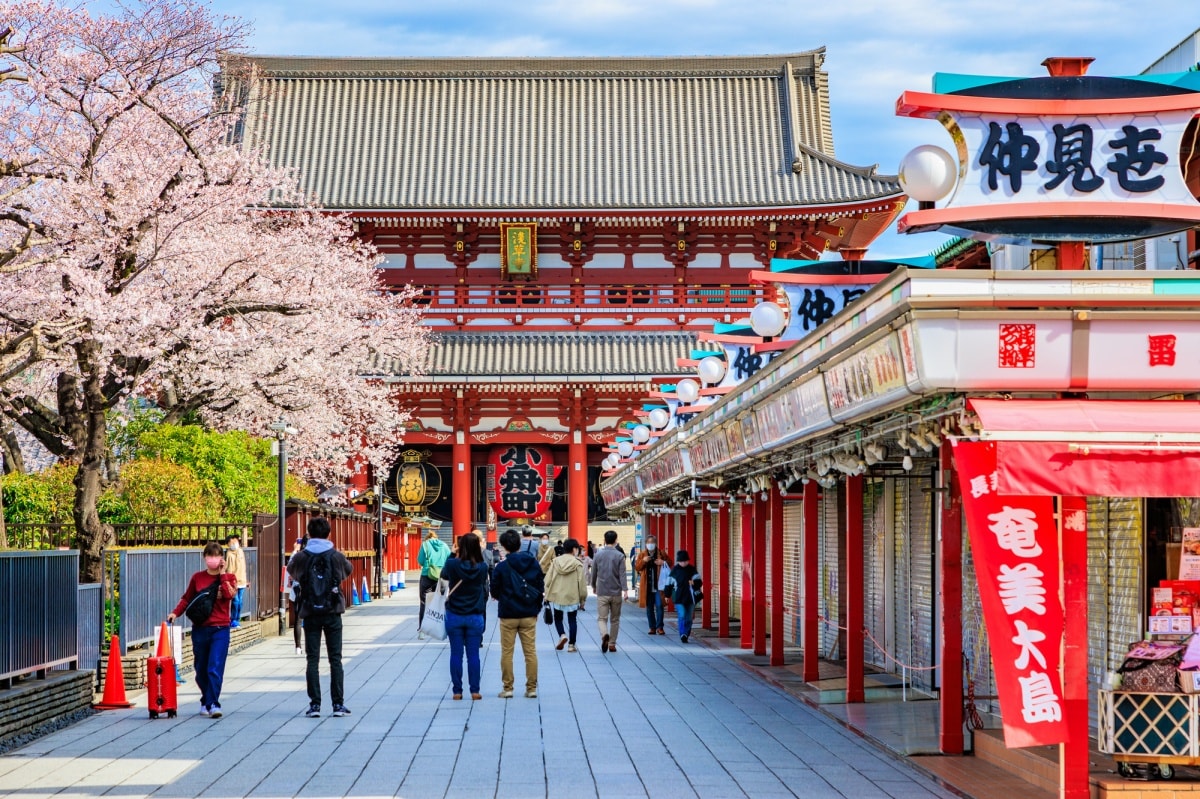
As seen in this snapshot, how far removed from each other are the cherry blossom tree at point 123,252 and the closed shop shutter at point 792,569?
7822 millimetres

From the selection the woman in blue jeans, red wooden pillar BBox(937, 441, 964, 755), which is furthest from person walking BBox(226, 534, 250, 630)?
red wooden pillar BBox(937, 441, 964, 755)

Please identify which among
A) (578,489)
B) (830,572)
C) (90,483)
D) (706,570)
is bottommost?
(706,570)

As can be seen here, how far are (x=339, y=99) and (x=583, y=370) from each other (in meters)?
13.5

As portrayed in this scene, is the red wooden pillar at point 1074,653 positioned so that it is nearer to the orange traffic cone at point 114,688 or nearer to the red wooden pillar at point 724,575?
the orange traffic cone at point 114,688

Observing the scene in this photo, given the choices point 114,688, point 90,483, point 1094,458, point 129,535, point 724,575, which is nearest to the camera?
point 1094,458

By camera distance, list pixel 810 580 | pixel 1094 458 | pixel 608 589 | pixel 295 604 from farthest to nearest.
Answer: pixel 608 589, pixel 810 580, pixel 295 604, pixel 1094 458

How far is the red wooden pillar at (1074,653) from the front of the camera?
8.60 m

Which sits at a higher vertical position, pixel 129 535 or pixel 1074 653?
pixel 129 535

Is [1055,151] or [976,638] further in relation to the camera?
[976,638]

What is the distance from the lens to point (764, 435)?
14.7 m

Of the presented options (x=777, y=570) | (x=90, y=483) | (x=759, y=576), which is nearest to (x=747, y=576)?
(x=759, y=576)

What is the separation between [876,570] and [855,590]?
355cm

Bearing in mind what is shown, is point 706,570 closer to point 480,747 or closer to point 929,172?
point 480,747

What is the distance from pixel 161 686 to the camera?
13.6 metres
